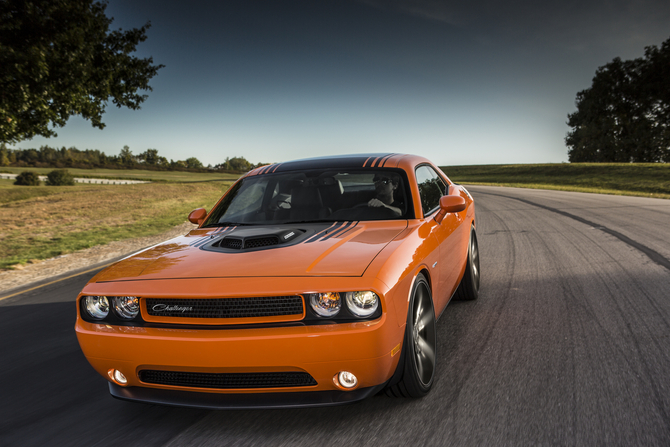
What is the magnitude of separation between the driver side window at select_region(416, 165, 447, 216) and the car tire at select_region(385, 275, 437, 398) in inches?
38.4

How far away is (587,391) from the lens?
2916 millimetres

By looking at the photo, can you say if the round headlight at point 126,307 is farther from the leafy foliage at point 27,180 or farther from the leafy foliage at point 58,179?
the leafy foliage at point 58,179

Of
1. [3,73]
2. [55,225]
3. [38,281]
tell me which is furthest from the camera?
[55,225]

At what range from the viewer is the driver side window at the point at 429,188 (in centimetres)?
412

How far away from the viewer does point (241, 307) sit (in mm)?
2453

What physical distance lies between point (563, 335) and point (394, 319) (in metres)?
2.14

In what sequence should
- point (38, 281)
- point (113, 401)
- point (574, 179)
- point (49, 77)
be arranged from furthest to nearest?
point (574, 179) → point (49, 77) → point (38, 281) → point (113, 401)

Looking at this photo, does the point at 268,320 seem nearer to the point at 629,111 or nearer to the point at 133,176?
the point at 133,176

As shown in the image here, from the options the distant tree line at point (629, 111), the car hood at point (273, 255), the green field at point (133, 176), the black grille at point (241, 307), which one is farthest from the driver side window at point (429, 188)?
the distant tree line at point (629, 111)

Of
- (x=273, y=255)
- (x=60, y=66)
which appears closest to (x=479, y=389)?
(x=273, y=255)

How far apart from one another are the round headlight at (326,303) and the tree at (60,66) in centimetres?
1221

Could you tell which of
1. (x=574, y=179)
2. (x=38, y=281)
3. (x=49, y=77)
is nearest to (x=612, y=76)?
(x=574, y=179)

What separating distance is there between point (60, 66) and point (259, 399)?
46.3 feet

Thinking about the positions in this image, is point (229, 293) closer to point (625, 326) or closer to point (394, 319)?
point (394, 319)
